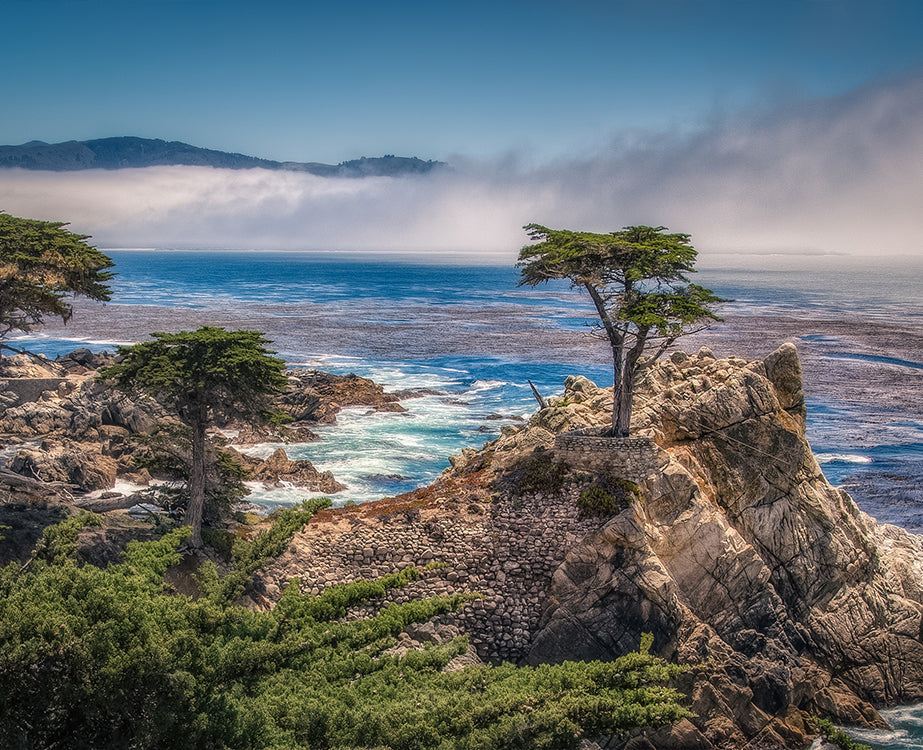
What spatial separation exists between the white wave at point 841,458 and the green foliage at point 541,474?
1013 inches

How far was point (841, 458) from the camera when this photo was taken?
45156mm

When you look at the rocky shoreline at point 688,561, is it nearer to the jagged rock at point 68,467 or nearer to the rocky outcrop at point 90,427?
the jagged rock at point 68,467

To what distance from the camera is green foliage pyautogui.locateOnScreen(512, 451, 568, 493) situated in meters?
23.6

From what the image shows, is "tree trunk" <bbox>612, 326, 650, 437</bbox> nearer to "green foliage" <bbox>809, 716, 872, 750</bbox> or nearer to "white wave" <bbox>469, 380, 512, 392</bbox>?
"green foliage" <bbox>809, 716, 872, 750</bbox>

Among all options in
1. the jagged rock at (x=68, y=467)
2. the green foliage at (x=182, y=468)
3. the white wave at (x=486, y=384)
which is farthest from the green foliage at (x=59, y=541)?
the white wave at (x=486, y=384)

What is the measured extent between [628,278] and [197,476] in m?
13.2

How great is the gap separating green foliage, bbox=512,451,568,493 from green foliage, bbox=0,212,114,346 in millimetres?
13561

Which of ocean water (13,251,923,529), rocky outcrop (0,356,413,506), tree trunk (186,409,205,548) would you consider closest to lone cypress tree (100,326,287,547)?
tree trunk (186,409,205,548)

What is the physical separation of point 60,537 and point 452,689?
23.7 feet

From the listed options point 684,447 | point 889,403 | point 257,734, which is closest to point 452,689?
point 257,734

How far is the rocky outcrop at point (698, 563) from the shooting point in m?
20.7

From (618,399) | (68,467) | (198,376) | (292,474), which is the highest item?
(198,376)

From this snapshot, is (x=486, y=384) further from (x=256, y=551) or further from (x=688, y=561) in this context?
(x=256, y=551)

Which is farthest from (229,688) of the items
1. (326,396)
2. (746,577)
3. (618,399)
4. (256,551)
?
(326,396)
